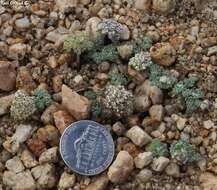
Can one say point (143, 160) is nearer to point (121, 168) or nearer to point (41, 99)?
point (121, 168)

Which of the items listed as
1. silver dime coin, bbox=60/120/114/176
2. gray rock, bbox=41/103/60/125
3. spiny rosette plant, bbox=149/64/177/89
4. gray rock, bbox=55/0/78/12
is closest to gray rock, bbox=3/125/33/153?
gray rock, bbox=41/103/60/125

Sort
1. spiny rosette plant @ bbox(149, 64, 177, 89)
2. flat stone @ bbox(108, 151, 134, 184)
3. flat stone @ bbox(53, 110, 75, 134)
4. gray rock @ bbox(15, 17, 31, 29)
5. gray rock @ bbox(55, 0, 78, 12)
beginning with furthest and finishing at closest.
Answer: gray rock @ bbox(55, 0, 78, 12) < gray rock @ bbox(15, 17, 31, 29) < spiny rosette plant @ bbox(149, 64, 177, 89) < flat stone @ bbox(53, 110, 75, 134) < flat stone @ bbox(108, 151, 134, 184)

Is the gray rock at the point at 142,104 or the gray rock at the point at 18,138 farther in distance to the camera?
the gray rock at the point at 142,104

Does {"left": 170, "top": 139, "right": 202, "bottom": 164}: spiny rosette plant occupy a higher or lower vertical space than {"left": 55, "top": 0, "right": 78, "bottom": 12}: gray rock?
lower

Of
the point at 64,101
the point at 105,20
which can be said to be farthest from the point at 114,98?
the point at 105,20

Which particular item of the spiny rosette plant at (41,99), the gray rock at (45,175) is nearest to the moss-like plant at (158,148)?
the gray rock at (45,175)

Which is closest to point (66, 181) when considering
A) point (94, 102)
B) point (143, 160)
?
point (143, 160)

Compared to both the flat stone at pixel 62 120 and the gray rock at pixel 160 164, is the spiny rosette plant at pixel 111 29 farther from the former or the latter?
the gray rock at pixel 160 164

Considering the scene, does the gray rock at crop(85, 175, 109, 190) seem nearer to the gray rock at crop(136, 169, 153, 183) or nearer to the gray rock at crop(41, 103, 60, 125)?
the gray rock at crop(136, 169, 153, 183)

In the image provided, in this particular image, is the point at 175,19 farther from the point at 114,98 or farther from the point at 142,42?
the point at 114,98
